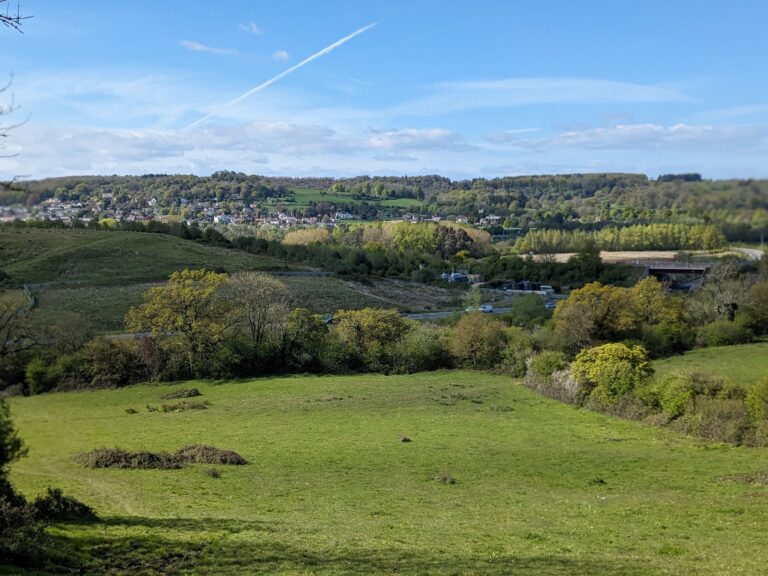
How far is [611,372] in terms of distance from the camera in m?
38.7

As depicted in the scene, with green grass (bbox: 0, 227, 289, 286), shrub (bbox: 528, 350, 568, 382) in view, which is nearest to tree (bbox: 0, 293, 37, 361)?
green grass (bbox: 0, 227, 289, 286)

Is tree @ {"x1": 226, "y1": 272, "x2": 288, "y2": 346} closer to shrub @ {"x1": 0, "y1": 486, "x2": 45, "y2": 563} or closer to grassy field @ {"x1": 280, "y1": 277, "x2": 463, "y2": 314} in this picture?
grassy field @ {"x1": 280, "y1": 277, "x2": 463, "y2": 314}

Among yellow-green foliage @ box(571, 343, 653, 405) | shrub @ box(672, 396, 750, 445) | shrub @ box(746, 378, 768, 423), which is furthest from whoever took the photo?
yellow-green foliage @ box(571, 343, 653, 405)

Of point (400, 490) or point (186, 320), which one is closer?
point (400, 490)

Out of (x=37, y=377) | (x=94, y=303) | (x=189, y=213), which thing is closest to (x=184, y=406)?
(x=37, y=377)

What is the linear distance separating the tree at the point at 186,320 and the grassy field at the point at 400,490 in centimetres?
785

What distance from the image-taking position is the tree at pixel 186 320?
49750 millimetres

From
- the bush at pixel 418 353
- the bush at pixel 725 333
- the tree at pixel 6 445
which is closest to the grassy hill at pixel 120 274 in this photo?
the bush at pixel 418 353

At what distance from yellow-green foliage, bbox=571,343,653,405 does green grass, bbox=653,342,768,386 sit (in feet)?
22.2

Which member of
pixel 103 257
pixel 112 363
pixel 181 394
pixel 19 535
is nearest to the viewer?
pixel 19 535

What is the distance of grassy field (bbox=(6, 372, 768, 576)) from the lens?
14.0 meters

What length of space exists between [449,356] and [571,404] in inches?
641

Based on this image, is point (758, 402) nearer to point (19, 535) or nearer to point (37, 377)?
point (19, 535)

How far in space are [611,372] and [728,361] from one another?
1966cm
